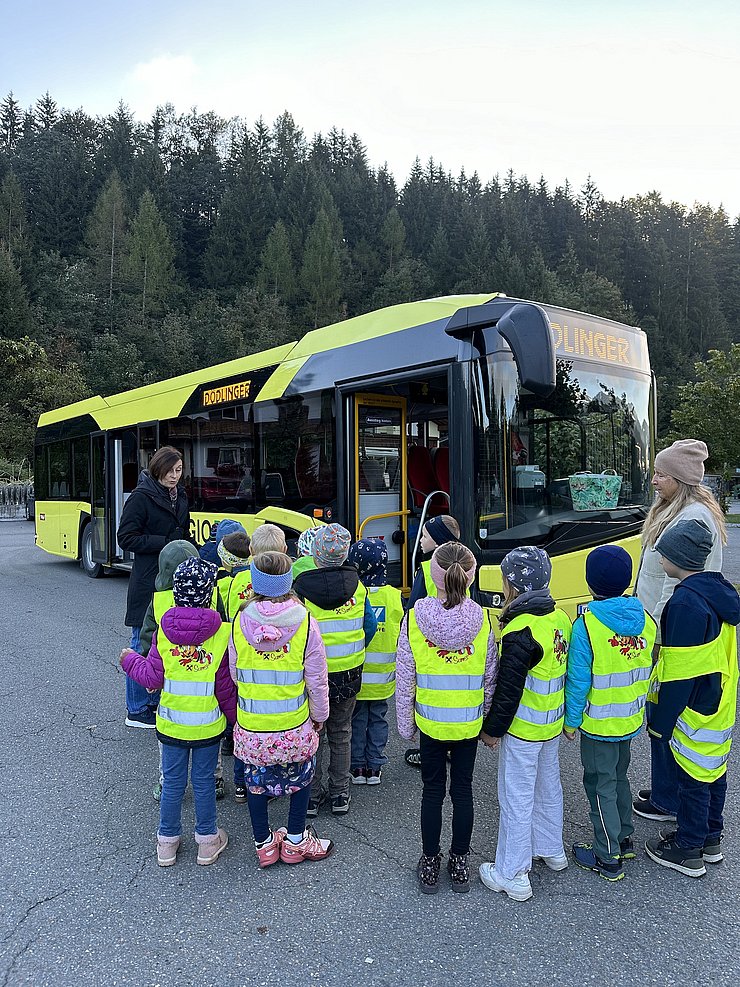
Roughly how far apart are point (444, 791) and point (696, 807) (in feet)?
3.74

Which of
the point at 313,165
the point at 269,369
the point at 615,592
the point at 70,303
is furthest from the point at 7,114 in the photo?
the point at 615,592

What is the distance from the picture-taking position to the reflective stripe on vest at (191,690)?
3152 millimetres

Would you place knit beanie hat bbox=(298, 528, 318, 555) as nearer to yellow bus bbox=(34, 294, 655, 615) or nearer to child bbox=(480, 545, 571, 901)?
child bbox=(480, 545, 571, 901)

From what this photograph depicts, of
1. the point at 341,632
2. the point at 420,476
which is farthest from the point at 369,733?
the point at 420,476

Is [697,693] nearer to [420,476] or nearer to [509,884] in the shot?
[509,884]

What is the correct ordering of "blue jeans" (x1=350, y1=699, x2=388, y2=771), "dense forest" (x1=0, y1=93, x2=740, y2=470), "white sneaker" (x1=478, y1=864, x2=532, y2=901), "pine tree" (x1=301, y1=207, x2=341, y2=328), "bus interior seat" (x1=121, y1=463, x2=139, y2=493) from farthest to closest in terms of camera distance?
"pine tree" (x1=301, y1=207, x2=341, y2=328)
"dense forest" (x1=0, y1=93, x2=740, y2=470)
"bus interior seat" (x1=121, y1=463, x2=139, y2=493)
"blue jeans" (x1=350, y1=699, x2=388, y2=771)
"white sneaker" (x1=478, y1=864, x2=532, y2=901)

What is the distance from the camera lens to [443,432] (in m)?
6.89

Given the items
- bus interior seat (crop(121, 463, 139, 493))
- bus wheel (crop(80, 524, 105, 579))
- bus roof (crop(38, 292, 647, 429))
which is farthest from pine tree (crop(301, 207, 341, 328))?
bus roof (crop(38, 292, 647, 429))

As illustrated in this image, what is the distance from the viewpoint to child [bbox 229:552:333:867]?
3.05 m

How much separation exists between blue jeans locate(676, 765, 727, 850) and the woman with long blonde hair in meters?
0.24

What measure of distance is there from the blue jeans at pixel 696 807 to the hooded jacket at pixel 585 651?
0.40 meters

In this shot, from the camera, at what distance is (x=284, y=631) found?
3039 mm

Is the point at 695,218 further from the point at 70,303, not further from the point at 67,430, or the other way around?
the point at 67,430

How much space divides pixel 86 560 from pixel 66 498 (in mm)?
1444
